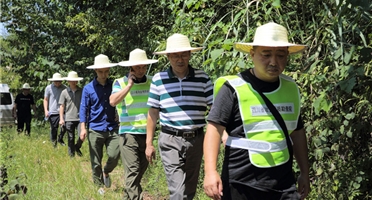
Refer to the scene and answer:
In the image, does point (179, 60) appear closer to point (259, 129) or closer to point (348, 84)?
point (348, 84)

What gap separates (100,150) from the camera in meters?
7.28

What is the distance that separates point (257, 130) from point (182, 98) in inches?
70.6

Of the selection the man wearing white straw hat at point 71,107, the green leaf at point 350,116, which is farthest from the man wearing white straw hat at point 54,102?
the green leaf at point 350,116

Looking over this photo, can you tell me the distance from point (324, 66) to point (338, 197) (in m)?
1.19

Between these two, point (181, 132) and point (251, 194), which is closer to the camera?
point (251, 194)

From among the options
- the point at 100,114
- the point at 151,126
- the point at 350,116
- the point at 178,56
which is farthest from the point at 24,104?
the point at 350,116

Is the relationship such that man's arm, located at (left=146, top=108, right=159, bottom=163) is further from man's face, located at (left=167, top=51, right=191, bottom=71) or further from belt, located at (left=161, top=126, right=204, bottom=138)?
man's face, located at (left=167, top=51, right=191, bottom=71)

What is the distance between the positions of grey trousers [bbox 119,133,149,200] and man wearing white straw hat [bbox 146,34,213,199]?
0.97m

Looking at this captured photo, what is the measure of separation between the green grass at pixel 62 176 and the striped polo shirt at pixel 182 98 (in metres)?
1.54

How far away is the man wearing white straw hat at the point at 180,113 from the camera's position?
4.83 metres

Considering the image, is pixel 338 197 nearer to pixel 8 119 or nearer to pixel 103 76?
pixel 103 76

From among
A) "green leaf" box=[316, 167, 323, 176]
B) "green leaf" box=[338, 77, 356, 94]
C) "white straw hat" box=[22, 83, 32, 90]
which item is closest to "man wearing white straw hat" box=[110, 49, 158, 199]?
"green leaf" box=[316, 167, 323, 176]

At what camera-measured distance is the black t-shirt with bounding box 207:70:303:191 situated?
3.16m

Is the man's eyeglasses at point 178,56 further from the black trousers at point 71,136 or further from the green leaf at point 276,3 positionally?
the black trousers at point 71,136
